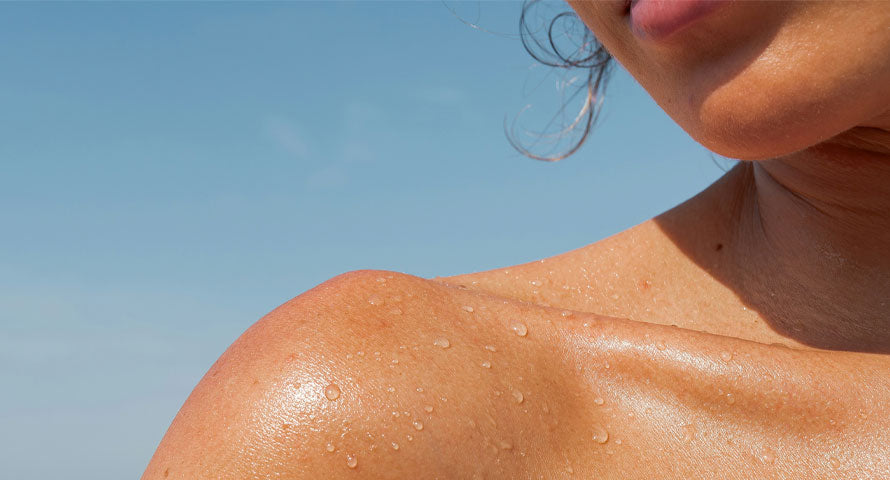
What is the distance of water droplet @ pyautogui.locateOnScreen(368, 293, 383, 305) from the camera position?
1.15 m

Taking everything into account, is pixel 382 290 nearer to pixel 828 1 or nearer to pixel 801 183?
pixel 828 1

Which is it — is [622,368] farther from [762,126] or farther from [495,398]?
[762,126]

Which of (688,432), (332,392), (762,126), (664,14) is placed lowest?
(688,432)

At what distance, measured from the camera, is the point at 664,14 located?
126cm

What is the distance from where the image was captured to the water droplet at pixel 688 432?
1.14 metres

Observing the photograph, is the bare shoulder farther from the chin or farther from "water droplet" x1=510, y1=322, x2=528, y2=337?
the chin

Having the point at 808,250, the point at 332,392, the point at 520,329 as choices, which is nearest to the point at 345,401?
the point at 332,392

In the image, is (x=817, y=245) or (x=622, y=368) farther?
(x=817, y=245)

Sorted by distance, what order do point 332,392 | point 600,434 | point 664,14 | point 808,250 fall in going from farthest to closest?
point 808,250 → point 664,14 → point 600,434 → point 332,392

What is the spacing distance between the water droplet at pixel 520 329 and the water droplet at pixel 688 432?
265mm

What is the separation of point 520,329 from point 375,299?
9.0 inches

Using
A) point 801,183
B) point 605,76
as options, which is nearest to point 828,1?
point 801,183

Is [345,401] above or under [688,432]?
above

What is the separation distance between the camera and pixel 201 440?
3.35ft
